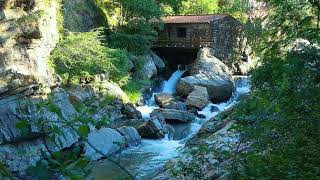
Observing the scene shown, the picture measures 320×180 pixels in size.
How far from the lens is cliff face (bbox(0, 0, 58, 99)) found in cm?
1343

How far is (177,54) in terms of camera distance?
35.7m

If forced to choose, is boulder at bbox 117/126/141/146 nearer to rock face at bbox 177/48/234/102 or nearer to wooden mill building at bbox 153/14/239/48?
rock face at bbox 177/48/234/102

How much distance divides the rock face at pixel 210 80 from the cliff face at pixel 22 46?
37.7ft

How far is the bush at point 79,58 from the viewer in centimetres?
1994

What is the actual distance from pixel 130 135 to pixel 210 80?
1165 centimetres

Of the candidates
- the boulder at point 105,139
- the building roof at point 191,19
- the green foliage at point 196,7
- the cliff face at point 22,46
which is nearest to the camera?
the cliff face at point 22,46

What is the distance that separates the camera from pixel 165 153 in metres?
16.0

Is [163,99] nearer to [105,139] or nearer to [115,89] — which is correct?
[115,89]

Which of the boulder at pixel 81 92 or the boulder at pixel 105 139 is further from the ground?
the boulder at pixel 81 92

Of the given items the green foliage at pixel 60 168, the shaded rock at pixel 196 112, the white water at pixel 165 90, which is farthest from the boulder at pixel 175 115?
the green foliage at pixel 60 168

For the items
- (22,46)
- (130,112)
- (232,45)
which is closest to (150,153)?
(130,112)

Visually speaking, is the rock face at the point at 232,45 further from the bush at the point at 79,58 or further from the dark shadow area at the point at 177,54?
the bush at the point at 79,58

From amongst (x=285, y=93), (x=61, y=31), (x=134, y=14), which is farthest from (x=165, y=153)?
(x=134, y=14)

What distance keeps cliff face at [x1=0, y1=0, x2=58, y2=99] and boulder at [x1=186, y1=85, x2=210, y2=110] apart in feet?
32.2
